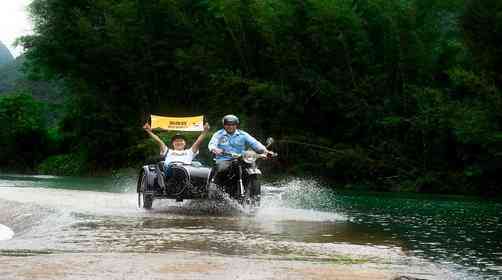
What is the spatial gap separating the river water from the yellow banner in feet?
4.67

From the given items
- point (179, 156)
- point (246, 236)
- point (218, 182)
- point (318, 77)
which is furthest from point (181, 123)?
point (318, 77)

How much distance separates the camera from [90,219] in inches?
456

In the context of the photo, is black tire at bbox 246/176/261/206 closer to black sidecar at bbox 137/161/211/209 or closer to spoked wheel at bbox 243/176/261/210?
spoked wheel at bbox 243/176/261/210

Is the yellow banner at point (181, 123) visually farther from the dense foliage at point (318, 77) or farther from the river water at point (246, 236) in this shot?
the dense foliage at point (318, 77)

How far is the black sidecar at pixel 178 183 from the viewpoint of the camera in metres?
13.5

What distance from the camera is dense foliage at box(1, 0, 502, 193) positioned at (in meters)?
29.6

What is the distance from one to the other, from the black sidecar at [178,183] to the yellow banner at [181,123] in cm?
176

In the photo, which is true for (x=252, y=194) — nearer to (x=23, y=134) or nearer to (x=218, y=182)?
(x=218, y=182)

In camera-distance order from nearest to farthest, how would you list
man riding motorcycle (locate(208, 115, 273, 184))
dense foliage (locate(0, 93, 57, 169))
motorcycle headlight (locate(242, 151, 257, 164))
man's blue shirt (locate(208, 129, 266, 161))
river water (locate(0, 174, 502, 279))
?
river water (locate(0, 174, 502, 279))
motorcycle headlight (locate(242, 151, 257, 164))
man riding motorcycle (locate(208, 115, 273, 184))
man's blue shirt (locate(208, 129, 266, 161))
dense foliage (locate(0, 93, 57, 169))

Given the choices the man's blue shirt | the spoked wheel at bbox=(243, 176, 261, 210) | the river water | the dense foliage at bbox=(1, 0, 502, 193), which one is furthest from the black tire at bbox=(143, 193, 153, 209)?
the dense foliage at bbox=(1, 0, 502, 193)

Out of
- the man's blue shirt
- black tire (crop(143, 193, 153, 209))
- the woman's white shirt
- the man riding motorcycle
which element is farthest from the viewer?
the woman's white shirt

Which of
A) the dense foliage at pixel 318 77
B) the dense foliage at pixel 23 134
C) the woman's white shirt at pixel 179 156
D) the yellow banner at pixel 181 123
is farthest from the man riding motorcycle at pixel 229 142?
the dense foliage at pixel 23 134

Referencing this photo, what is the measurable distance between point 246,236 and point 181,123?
6081 mm

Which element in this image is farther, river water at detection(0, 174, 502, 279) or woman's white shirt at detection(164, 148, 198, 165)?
woman's white shirt at detection(164, 148, 198, 165)
